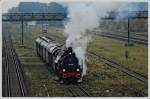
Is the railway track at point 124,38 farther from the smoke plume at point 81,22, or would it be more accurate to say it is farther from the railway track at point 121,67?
the railway track at point 121,67

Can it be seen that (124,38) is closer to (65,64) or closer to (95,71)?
(95,71)

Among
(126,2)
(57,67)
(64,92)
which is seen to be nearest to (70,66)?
(57,67)

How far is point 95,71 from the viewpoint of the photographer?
15.9m

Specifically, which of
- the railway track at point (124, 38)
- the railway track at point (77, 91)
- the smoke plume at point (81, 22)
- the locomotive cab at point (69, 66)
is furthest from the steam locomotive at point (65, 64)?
the railway track at point (124, 38)

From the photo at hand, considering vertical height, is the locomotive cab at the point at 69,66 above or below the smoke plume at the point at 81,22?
below

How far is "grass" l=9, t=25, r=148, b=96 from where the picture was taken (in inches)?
594

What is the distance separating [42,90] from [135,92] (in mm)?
2511

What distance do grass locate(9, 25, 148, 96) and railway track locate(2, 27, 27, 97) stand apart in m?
0.19

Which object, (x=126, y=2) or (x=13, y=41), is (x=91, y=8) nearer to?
(x=126, y=2)

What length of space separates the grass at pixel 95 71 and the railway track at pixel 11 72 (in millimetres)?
191

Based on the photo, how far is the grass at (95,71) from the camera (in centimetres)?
1509

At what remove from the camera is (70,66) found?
1616cm

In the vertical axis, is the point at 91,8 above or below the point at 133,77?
above

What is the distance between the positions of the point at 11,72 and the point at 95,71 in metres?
2.77
